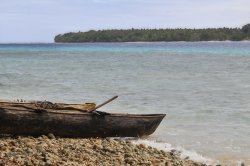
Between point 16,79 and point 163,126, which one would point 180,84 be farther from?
point 163,126

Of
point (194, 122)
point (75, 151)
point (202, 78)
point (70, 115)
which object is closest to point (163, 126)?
point (194, 122)

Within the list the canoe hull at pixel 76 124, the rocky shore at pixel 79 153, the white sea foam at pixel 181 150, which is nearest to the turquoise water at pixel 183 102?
the white sea foam at pixel 181 150

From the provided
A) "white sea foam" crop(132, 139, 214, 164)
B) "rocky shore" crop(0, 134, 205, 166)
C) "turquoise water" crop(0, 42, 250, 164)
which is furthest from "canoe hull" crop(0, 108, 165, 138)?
"turquoise water" crop(0, 42, 250, 164)

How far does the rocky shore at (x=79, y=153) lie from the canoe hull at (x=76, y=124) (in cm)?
33

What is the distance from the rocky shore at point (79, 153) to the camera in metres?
9.61

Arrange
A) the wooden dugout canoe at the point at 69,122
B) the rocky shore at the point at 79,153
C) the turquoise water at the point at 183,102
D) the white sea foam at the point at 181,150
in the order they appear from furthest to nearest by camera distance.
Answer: the turquoise water at the point at 183,102 < the wooden dugout canoe at the point at 69,122 < the white sea foam at the point at 181,150 < the rocky shore at the point at 79,153

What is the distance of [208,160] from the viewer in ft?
39.4

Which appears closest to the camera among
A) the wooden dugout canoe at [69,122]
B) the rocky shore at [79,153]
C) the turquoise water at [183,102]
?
the rocky shore at [79,153]

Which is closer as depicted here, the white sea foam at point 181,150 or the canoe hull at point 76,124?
the white sea foam at point 181,150

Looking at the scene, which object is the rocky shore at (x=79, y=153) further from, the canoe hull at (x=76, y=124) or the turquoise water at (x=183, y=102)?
the turquoise water at (x=183, y=102)

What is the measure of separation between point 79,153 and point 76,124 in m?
2.74

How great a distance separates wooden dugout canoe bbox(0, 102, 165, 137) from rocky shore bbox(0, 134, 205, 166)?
1.13 feet

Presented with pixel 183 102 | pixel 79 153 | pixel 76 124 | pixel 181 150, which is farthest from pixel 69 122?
pixel 183 102

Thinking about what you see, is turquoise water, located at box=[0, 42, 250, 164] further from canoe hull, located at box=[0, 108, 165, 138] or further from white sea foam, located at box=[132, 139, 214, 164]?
canoe hull, located at box=[0, 108, 165, 138]
